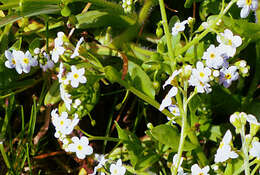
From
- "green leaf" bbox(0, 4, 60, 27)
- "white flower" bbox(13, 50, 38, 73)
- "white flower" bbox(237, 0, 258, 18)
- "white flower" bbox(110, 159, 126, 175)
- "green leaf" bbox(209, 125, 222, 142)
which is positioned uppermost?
"white flower" bbox(237, 0, 258, 18)

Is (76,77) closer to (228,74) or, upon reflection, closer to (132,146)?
(132,146)

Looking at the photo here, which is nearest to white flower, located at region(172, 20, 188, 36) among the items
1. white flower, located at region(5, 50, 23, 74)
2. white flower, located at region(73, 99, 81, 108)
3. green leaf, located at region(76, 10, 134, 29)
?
green leaf, located at region(76, 10, 134, 29)

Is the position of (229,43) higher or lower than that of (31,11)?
lower

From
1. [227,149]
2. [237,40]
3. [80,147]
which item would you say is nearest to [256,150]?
[227,149]

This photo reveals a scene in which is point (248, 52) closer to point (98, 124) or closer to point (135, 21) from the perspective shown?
point (135, 21)

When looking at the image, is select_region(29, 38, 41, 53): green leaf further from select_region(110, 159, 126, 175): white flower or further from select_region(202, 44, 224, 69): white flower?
select_region(202, 44, 224, 69): white flower
